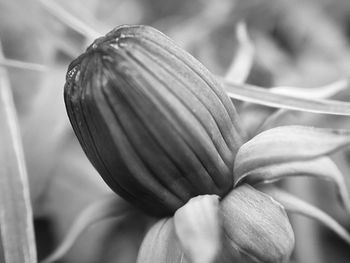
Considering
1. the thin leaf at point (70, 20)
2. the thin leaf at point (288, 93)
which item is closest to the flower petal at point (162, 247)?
the thin leaf at point (288, 93)

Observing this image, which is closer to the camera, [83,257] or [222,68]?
[83,257]

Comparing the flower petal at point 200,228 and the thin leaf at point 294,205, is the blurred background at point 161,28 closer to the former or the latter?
the thin leaf at point 294,205

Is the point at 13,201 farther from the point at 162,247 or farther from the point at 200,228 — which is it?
the point at 200,228

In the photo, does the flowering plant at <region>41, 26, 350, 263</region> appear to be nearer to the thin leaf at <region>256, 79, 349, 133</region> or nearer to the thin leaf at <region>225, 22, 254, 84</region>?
the thin leaf at <region>256, 79, 349, 133</region>

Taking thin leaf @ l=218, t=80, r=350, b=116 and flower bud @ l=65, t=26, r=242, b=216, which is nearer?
flower bud @ l=65, t=26, r=242, b=216

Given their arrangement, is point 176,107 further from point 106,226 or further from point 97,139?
point 106,226

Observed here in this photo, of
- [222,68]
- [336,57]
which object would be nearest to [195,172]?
[222,68]

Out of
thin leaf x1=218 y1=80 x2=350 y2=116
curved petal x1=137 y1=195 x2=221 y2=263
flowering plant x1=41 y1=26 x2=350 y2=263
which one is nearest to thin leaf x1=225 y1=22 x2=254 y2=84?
thin leaf x1=218 y1=80 x2=350 y2=116
